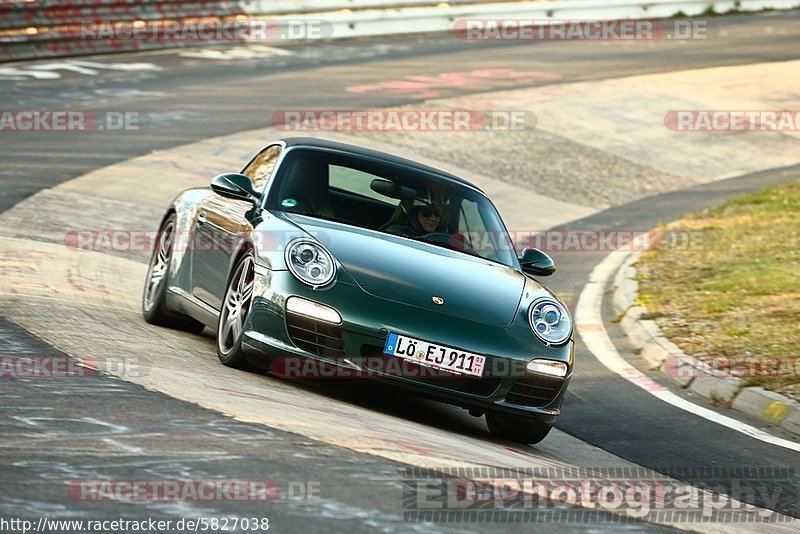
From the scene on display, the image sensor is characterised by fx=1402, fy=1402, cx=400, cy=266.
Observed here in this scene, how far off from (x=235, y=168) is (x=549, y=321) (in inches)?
383

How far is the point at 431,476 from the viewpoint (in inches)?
A: 210

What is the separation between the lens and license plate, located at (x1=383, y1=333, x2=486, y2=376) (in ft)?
22.7

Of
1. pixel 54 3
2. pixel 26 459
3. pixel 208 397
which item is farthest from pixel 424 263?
pixel 54 3

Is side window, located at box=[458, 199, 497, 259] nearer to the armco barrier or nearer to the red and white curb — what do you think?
the red and white curb

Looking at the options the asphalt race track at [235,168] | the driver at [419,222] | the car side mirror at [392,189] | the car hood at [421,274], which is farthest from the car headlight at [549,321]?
the car side mirror at [392,189]

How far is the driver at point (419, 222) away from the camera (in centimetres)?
809

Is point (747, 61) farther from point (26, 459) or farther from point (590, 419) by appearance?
point (26, 459)

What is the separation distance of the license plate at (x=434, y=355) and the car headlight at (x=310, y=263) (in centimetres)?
48

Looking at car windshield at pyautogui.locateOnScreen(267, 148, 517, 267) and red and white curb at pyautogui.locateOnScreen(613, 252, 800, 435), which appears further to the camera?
red and white curb at pyautogui.locateOnScreen(613, 252, 800, 435)

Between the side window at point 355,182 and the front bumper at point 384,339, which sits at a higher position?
the side window at point 355,182

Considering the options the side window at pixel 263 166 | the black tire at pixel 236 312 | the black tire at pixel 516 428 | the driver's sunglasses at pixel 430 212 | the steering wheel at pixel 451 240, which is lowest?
the black tire at pixel 516 428

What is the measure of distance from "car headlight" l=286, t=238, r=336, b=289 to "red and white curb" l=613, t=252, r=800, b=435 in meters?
3.24

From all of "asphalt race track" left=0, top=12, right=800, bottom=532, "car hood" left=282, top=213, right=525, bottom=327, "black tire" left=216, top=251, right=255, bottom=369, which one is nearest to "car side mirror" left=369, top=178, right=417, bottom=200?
"car hood" left=282, top=213, right=525, bottom=327

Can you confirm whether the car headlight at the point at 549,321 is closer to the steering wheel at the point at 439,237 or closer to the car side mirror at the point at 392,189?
the steering wheel at the point at 439,237
